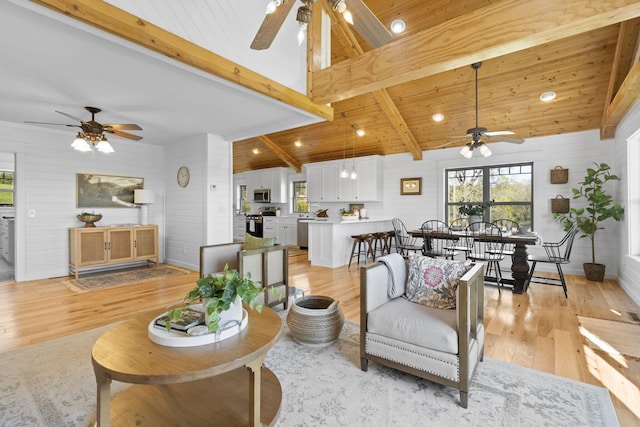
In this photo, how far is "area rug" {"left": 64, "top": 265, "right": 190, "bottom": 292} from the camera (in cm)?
439

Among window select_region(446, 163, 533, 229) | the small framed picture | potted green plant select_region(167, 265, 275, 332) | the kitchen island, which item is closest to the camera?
potted green plant select_region(167, 265, 275, 332)

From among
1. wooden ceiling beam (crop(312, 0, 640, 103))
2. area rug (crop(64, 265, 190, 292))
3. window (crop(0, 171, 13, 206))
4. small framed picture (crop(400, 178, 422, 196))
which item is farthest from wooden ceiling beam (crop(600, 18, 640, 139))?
window (crop(0, 171, 13, 206))

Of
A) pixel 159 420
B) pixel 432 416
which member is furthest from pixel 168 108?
pixel 432 416

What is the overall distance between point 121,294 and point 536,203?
6.87 m

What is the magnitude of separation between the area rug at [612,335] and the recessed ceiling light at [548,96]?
3.23 meters

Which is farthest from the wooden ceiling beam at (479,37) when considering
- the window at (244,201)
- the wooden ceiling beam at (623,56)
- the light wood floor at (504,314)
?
the window at (244,201)

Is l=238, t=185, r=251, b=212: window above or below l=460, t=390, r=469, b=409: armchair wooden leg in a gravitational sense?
above

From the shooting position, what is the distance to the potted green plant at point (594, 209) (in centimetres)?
450

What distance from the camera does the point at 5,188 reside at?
7.17 m

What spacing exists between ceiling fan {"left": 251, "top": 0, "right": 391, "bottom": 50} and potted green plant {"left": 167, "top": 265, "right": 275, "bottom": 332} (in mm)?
1419

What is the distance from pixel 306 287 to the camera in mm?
4383

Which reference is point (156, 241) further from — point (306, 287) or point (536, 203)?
point (536, 203)

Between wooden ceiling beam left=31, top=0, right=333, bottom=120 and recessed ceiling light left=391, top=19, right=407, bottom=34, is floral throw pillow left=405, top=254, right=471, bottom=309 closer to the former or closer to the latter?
wooden ceiling beam left=31, top=0, right=333, bottom=120

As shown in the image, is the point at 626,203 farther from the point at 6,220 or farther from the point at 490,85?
the point at 6,220
